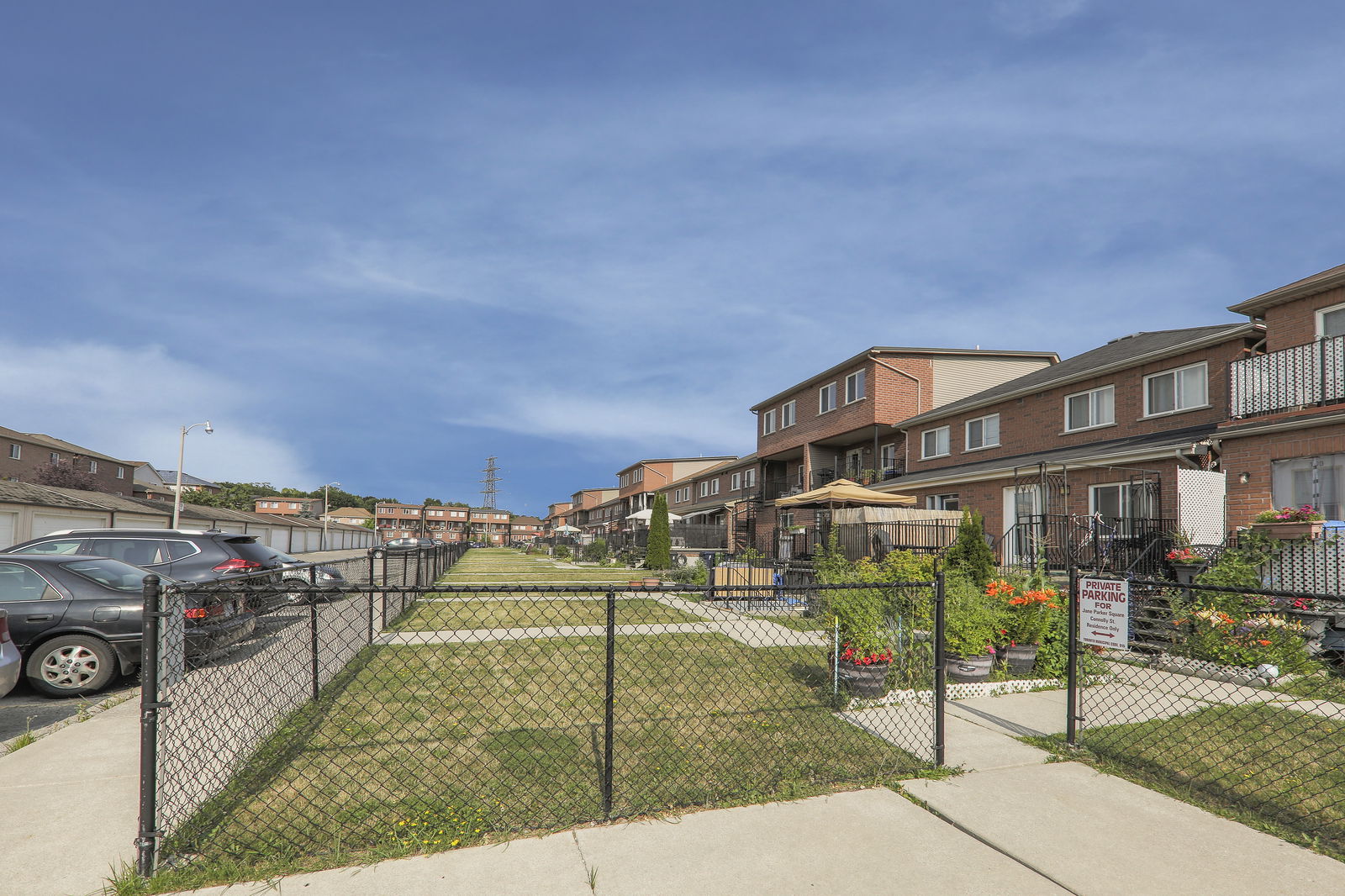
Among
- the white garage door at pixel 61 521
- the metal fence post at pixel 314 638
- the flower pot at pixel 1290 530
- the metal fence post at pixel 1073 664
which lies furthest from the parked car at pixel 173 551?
the white garage door at pixel 61 521

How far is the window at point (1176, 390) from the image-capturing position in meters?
15.8

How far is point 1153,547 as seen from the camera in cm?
1326

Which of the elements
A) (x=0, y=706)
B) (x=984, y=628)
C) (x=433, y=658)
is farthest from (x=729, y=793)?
(x=0, y=706)

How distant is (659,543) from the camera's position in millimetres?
28594

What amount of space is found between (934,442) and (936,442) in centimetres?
16

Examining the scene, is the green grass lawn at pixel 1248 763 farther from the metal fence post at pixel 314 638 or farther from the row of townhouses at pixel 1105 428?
the metal fence post at pixel 314 638

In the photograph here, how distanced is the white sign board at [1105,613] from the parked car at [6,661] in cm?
832

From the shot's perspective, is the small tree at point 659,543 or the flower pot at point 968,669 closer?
the flower pot at point 968,669

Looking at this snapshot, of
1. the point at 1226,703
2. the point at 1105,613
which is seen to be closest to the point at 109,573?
the point at 1105,613

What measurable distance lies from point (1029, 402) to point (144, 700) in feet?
70.7

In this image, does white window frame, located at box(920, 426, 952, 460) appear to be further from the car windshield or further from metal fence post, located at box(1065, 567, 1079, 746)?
the car windshield

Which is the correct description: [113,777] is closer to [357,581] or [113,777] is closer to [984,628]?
[984,628]

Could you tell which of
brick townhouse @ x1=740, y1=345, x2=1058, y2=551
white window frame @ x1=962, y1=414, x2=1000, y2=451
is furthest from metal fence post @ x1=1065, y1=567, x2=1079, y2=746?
brick townhouse @ x1=740, y1=345, x2=1058, y2=551

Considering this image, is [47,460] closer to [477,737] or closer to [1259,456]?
[477,737]
